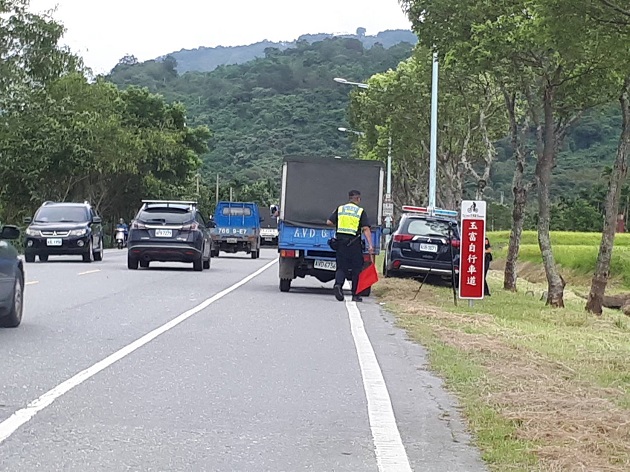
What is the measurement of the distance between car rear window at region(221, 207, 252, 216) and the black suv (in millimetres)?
13061

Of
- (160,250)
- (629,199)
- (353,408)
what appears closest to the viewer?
(353,408)

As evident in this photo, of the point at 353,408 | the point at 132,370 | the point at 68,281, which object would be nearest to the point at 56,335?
the point at 132,370

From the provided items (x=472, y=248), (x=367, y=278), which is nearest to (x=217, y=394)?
(x=472, y=248)

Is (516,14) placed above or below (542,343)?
above

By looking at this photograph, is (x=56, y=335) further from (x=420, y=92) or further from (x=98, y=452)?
(x=420, y=92)

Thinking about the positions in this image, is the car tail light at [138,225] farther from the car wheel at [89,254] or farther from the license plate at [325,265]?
the license plate at [325,265]

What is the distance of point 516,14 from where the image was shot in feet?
66.5

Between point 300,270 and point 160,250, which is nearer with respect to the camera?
point 300,270

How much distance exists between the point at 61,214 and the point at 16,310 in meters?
19.5

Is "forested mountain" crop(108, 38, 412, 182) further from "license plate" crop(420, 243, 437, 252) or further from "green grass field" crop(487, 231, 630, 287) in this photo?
"license plate" crop(420, 243, 437, 252)

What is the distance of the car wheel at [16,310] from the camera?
1248 cm

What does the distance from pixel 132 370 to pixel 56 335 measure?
2.73 m

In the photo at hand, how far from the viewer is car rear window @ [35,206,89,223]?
3144 centimetres

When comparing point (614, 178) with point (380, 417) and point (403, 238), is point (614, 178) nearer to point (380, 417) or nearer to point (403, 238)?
point (403, 238)
